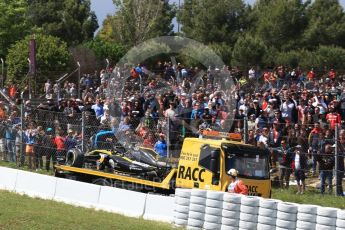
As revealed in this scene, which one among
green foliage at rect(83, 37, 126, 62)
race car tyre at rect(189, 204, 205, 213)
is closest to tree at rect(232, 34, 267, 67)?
green foliage at rect(83, 37, 126, 62)

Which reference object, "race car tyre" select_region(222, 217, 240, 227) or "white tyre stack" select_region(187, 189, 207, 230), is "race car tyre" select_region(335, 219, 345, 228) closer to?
"race car tyre" select_region(222, 217, 240, 227)

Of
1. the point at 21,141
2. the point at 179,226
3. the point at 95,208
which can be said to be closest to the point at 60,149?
the point at 21,141

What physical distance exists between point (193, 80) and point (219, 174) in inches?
470

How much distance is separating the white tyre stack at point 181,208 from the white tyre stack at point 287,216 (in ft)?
6.83

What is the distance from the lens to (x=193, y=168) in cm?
1678

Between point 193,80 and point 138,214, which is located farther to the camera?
point 193,80

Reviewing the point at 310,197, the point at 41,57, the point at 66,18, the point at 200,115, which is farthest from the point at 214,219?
the point at 66,18

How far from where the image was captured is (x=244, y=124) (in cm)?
1909

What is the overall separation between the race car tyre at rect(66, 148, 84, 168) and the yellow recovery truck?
362mm

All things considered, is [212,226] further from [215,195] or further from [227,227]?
[215,195]

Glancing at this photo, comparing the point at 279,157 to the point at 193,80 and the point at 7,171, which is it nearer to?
the point at 7,171

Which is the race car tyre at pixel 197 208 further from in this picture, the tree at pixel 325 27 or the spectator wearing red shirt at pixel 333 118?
the tree at pixel 325 27

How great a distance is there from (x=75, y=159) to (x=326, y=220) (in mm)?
8485

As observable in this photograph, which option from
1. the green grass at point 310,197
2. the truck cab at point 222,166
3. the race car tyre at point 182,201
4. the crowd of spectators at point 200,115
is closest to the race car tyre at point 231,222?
the race car tyre at point 182,201
